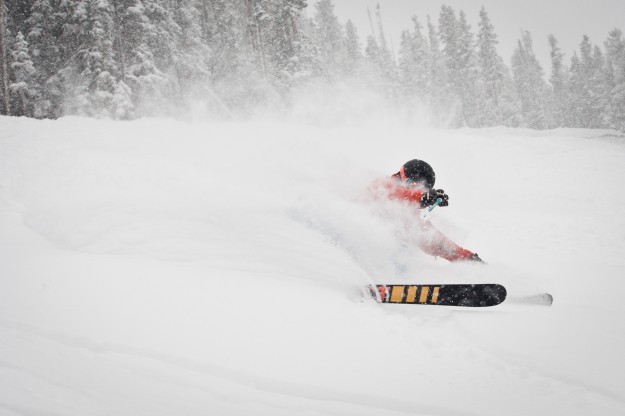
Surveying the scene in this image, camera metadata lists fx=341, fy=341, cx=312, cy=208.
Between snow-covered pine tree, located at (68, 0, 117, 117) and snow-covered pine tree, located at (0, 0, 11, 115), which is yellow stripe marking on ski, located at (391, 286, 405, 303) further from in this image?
snow-covered pine tree, located at (68, 0, 117, 117)

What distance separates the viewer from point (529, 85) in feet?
152

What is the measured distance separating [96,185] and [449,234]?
19.4ft

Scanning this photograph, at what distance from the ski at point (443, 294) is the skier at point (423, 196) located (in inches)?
47.4

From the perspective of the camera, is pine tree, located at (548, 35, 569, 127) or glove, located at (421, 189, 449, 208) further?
pine tree, located at (548, 35, 569, 127)

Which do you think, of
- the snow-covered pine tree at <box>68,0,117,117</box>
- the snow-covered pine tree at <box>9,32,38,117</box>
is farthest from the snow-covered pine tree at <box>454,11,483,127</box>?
the snow-covered pine tree at <box>9,32,38,117</box>

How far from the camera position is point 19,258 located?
3354 millimetres

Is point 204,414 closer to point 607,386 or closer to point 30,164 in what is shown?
point 607,386

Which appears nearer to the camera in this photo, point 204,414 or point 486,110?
point 204,414

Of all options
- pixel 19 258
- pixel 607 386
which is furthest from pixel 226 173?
pixel 607 386

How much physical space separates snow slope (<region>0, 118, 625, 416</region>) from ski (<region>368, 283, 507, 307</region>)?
0.10 metres

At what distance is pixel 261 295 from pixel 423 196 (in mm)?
2527

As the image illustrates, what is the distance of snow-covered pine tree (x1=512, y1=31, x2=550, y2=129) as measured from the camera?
141 ft

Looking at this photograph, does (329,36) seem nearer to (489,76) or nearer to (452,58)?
(452,58)

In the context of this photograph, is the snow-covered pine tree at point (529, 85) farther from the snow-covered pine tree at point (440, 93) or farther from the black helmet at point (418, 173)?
the black helmet at point (418, 173)
